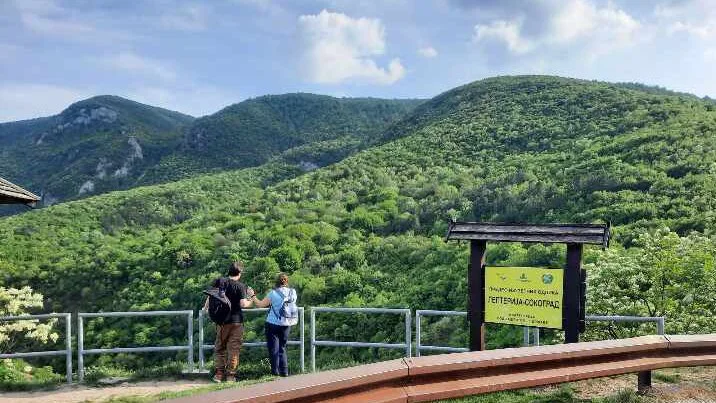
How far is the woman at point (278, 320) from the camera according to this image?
8336 millimetres

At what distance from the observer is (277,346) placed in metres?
8.40

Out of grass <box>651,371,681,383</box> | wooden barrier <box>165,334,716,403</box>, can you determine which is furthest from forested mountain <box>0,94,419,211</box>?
wooden barrier <box>165,334,716,403</box>

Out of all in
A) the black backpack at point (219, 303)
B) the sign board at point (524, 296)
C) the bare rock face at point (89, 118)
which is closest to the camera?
the sign board at point (524, 296)

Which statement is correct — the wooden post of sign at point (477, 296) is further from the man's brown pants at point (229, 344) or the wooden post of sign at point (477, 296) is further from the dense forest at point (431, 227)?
the dense forest at point (431, 227)

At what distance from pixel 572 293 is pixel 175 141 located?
11888 cm

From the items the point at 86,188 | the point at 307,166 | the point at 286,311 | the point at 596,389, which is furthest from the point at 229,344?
the point at 86,188

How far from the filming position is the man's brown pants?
829 cm

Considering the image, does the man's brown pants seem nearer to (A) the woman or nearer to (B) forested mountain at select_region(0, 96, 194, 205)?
(A) the woman

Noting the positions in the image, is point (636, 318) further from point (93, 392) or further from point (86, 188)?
point (86, 188)

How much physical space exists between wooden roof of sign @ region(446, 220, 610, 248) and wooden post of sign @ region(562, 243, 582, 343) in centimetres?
15

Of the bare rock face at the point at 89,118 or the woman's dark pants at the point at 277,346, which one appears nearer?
the woman's dark pants at the point at 277,346

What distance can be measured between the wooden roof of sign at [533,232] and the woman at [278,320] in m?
2.39

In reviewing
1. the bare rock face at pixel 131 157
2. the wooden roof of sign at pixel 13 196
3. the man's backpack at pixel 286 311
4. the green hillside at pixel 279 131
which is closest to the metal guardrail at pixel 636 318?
the man's backpack at pixel 286 311

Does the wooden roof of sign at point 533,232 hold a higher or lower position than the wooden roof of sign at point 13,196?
lower
